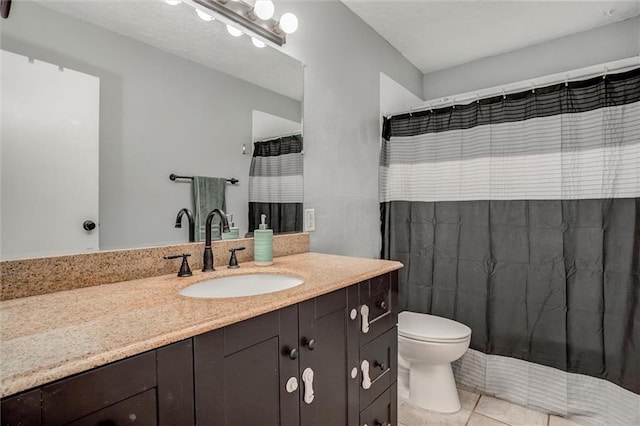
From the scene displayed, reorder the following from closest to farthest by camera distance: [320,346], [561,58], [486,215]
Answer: [320,346] < [486,215] < [561,58]

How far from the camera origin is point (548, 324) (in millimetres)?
1864

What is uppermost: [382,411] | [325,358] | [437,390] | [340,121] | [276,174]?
[340,121]

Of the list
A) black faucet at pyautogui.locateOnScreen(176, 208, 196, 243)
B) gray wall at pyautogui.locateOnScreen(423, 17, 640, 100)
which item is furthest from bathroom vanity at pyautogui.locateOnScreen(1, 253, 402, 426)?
gray wall at pyautogui.locateOnScreen(423, 17, 640, 100)

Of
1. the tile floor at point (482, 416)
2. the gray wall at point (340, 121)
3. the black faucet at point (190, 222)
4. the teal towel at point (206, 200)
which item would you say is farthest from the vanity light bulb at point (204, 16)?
the tile floor at point (482, 416)

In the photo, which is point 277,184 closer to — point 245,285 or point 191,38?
point 245,285

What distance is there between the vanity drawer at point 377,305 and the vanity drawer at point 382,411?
266 mm

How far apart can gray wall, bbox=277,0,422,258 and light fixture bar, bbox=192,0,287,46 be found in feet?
0.42

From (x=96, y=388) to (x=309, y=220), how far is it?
1.28 metres

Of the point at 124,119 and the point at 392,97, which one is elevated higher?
the point at 392,97

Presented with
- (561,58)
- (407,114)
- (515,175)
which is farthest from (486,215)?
(561,58)

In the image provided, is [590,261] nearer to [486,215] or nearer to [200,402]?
[486,215]

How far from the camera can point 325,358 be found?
1.02 meters

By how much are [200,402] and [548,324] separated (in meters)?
1.96

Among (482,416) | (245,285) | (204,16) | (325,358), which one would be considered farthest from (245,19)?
(482,416)
